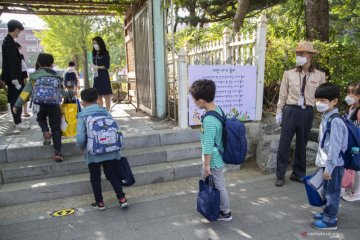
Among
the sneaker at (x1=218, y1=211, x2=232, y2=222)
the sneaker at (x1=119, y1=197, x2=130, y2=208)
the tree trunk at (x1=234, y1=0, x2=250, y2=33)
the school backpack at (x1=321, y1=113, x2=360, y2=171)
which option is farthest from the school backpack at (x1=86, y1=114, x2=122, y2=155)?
the tree trunk at (x1=234, y1=0, x2=250, y2=33)

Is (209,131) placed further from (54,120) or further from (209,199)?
(54,120)

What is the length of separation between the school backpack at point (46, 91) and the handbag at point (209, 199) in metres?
2.51

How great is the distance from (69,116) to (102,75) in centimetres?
181

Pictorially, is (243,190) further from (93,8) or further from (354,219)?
(93,8)

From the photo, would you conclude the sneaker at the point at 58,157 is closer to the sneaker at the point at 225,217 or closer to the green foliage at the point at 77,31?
the sneaker at the point at 225,217

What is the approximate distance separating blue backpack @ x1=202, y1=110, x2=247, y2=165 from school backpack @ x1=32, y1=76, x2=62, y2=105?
Answer: 2436mm

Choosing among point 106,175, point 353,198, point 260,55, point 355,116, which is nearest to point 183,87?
point 260,55

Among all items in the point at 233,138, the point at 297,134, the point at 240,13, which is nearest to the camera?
the point at 233,138

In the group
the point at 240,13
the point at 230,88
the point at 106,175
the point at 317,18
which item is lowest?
the point at 106,175

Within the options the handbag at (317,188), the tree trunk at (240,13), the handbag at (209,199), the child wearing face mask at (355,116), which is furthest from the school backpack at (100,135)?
the tree trunk at (240,13)

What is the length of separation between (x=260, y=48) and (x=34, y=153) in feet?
13.7

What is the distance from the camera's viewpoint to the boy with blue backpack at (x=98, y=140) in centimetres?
333

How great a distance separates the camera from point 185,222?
10.8ft

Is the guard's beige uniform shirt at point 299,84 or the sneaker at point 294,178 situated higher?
the guard's beige uniform shirt at point 299,84
